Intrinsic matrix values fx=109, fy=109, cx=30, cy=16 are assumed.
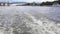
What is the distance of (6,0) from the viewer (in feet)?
9.80

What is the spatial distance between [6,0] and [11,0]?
0.17 meters

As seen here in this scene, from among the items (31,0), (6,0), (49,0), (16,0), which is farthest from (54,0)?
(6,0)

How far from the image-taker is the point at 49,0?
331 centimetres

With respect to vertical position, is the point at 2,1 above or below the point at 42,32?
above

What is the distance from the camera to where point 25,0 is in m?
3.25

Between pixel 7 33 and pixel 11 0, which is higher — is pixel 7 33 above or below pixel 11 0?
below

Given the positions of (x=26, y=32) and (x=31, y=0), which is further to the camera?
(x=31, y=0)

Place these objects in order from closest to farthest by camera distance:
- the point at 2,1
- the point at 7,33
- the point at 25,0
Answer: the point at 7,33 < the point at 2,1 < the point at 25,0

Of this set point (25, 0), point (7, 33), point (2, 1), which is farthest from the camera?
point (25, 0)

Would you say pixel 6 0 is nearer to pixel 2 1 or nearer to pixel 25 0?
pixel 2 1

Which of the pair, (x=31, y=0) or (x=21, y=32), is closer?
(x=21, y=32)

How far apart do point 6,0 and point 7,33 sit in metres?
2.69

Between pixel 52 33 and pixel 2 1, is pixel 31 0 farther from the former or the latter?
pixel 52 33

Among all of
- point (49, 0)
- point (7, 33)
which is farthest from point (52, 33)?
point (49, 0)
